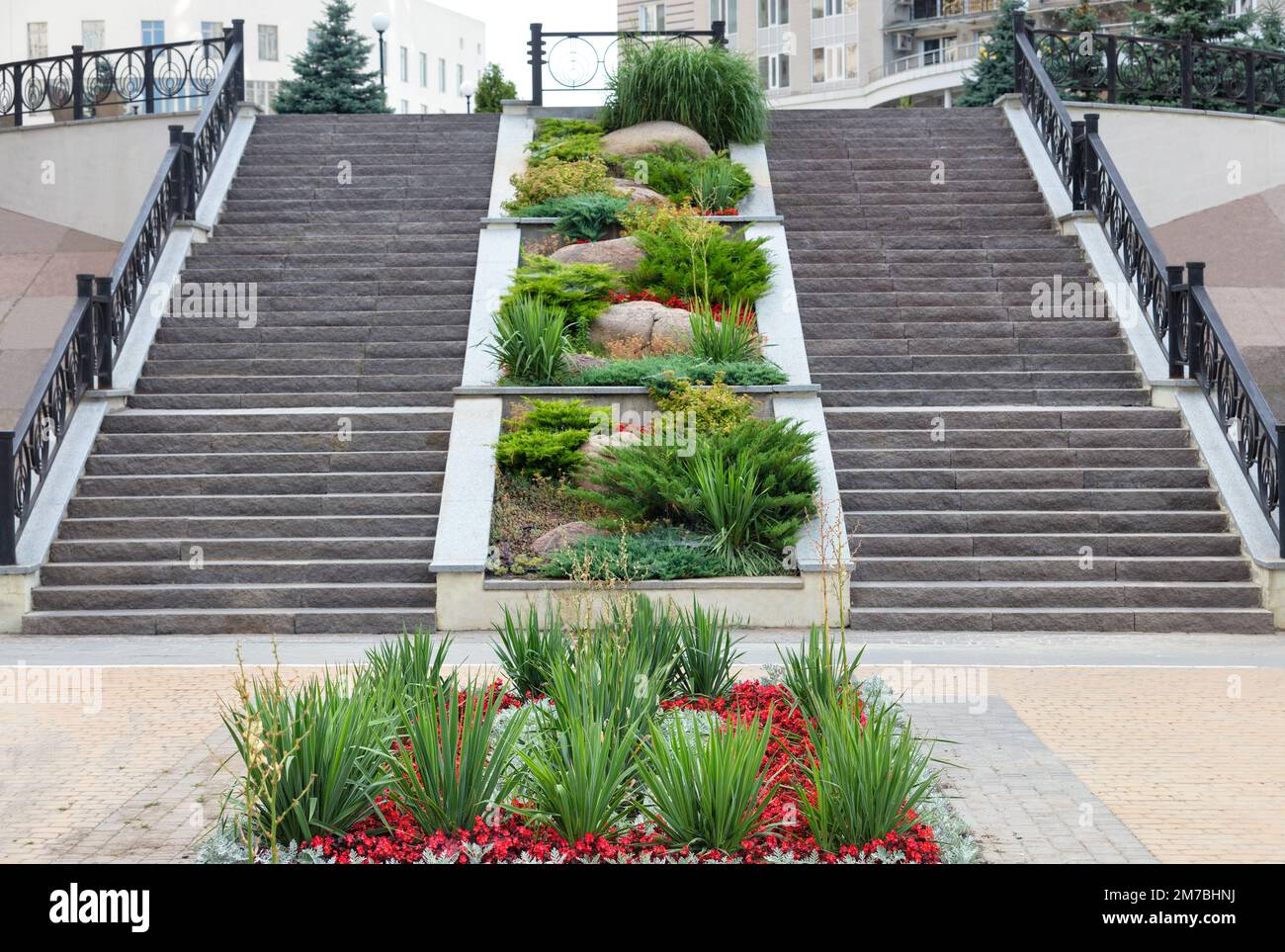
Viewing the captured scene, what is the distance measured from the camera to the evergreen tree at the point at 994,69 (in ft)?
95.3

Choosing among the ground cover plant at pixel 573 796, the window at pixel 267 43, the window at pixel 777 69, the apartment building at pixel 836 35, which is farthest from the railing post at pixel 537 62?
the window at pixel 267 43

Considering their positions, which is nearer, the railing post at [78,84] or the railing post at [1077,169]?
the railing post at [1077,169]

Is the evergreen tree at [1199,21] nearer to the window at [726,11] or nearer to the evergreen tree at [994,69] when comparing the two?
the evergreen tree at [994,69]

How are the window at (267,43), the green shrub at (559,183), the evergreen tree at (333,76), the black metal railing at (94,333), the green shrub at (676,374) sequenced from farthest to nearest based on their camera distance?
1. the window at (267,43)
2. the evergreen tree at (333,76)
3. the green shrub at (559,183)
4. the green shrub at (676,374)
5. the black metal railing at (94,333)

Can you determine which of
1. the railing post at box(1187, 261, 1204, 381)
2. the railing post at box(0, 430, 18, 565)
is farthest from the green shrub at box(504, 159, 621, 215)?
the railing post at box(0, 430, 18, 565)

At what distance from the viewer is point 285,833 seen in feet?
17.6

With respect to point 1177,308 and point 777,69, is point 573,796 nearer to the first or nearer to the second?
point 1177,308

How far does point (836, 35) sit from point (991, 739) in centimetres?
5687

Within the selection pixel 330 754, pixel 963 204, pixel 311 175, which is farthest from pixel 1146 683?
pixel 311 175

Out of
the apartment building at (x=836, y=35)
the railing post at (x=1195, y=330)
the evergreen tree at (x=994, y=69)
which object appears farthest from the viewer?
the apartment building at (x=836, y=35)

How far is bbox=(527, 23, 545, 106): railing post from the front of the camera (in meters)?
23.2

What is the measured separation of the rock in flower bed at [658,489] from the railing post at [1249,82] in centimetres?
1396

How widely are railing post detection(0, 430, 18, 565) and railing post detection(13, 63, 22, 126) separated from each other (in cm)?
1259
